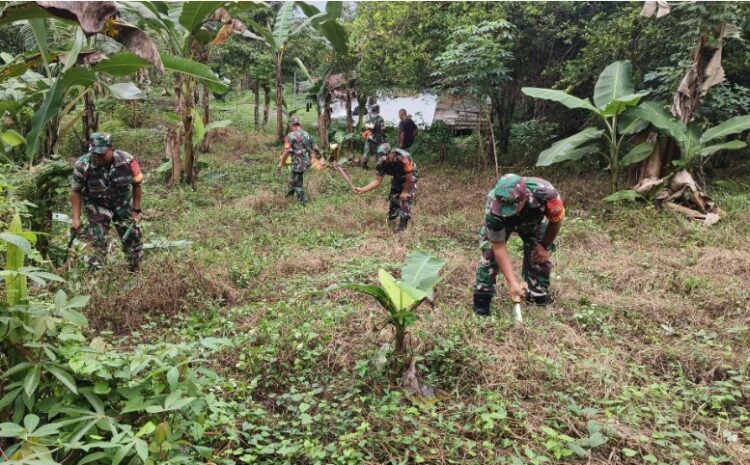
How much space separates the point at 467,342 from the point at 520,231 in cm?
127

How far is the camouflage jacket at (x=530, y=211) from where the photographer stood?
12.2 ft

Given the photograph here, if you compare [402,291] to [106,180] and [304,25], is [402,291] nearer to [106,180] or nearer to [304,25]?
[106,180]

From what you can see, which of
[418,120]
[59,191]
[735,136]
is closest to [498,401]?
[59,191]

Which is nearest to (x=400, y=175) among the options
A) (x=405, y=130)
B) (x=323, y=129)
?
(x=405, y=130)

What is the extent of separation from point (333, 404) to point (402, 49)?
8802 millimetres

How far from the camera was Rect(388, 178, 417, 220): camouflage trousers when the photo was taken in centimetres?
651

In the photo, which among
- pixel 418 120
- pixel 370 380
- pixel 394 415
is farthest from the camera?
pixel 418 120

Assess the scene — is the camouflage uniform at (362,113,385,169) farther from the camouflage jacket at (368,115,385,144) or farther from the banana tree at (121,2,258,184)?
the banana tree at (121,2,258,184)

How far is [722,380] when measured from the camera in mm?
3080

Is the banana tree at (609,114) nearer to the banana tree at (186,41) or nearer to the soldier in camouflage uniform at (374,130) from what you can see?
the banana tree at (186,41)

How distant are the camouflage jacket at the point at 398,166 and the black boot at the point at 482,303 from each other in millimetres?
2744

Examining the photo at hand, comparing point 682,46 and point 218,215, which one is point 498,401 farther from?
point 682,46

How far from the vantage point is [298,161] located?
8.09 m

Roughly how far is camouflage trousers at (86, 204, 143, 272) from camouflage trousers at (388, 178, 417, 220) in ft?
10.5
